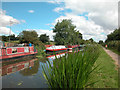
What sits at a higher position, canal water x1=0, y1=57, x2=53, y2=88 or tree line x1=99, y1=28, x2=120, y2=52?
tree line x1=99, y1=28, x2=120, y2=52

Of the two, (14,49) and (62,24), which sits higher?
(62,24)

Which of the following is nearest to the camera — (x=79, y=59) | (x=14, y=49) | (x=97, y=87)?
(x=79, y=59)

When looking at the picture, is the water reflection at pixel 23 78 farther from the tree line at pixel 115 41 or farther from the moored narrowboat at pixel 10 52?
the tree line at pixel 115 41

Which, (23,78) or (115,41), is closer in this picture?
(23,78)

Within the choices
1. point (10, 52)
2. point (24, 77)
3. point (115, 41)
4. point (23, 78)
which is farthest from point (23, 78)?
point (115, 41)

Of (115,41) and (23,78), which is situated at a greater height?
(115,41)

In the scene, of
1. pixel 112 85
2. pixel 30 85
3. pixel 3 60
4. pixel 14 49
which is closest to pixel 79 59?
pixel 112 85

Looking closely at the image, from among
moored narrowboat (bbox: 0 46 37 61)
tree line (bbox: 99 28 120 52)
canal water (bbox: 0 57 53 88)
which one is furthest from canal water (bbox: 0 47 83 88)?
tree line (bbox: 99 28 120 52)

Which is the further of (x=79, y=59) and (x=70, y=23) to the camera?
(x=70, y=23)

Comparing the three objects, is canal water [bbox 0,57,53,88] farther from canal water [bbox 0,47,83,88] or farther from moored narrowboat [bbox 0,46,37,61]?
moored narrowboat [bbox 0,46,37,61]

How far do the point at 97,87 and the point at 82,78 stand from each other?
5.62 ft

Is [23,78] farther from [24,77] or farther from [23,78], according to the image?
[24,77]

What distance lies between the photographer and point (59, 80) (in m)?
2.14

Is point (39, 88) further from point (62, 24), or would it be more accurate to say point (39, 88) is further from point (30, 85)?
point (62, 24)
